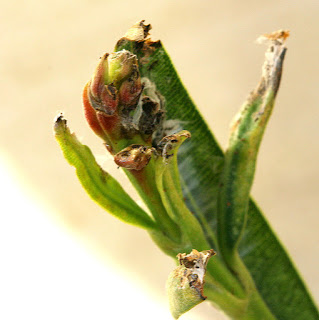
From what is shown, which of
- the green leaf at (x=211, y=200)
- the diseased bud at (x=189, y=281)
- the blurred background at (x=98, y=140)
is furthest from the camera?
the blurred background at (x=98, y=140)

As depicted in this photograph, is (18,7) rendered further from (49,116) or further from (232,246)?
(232,246)

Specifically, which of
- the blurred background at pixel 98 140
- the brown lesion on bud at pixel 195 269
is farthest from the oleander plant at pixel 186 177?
the blurred background at pixel 98 140

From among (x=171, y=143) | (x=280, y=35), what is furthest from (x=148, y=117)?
Answer: (x=280, y=35)

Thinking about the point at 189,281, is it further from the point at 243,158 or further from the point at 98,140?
the point at 98,140

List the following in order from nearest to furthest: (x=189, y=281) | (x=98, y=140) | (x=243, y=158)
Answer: (x=189, y=281) → (x=243, y=158) → (x=98, y=140)

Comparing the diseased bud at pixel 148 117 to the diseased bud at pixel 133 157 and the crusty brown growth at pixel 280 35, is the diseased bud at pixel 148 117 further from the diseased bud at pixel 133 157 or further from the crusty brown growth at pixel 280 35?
the crusty brown growth at pixel 280 35

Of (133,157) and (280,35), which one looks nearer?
(133,157)
